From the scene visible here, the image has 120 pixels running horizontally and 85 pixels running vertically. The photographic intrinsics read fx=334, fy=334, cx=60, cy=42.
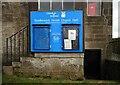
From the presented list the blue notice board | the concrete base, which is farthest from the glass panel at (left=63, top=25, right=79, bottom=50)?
the concrete base

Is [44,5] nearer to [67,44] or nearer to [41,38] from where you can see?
[41,38]

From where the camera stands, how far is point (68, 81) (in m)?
12.6

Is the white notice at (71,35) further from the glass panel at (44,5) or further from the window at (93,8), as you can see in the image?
the glass panel at (44,5)

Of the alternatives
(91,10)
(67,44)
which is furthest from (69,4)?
(67,44)

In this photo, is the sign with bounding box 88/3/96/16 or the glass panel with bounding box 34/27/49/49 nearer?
the glass panel with bounding box 34/27/49/49

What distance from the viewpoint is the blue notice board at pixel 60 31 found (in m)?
13.6

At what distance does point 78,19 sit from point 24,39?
9.67ft

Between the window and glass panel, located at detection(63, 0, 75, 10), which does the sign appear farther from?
glass panel, located at detection(63, 0, 75, 10)

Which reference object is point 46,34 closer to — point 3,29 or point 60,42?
point 60,42

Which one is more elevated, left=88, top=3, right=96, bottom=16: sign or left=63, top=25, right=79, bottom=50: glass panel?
left=88, top=3, right=96, bottom=16: sign

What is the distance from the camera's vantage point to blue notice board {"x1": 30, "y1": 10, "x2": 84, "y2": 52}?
44.5ft

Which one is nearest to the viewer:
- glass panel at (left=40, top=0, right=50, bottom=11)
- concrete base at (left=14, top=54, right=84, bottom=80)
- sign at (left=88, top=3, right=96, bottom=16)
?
concrete base at (left=14, top=54, right=84, bottom=80)

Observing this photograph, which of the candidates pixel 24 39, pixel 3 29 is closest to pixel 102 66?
pixel 24 39

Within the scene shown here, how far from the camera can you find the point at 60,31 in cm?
1359
